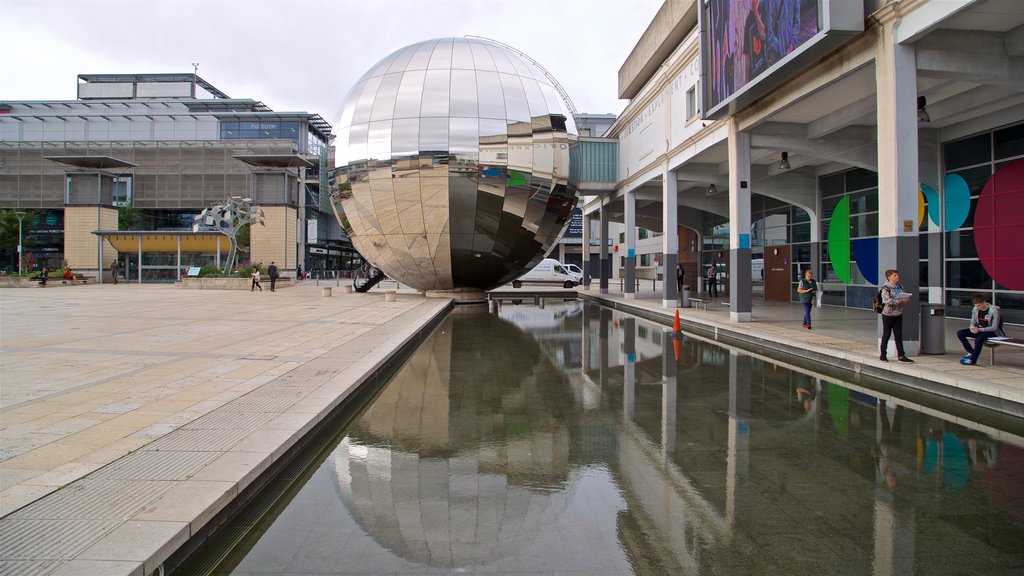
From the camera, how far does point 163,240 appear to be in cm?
4800

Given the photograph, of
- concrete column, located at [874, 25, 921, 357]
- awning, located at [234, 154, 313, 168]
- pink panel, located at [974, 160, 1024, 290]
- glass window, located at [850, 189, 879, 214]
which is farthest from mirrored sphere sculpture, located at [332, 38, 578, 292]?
awning, located at [234, 154, 313, 168]

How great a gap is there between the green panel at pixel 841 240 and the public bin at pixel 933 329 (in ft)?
37.1

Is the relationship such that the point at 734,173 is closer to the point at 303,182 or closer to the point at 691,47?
the point at 691,47

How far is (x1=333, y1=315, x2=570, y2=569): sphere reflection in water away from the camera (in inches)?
152

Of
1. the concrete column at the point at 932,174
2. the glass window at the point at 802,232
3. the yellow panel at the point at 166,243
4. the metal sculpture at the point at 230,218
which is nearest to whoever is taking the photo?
the concrete column at the point at 932,174

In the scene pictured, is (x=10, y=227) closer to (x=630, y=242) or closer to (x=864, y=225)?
(x=630, y=242)

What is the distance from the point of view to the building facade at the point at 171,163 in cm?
5591

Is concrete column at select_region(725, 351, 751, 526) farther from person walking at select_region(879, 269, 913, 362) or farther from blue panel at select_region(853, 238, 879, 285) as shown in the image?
blue panel at select_region(853, 238, 879, 285)

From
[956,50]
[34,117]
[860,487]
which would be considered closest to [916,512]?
[860,487]

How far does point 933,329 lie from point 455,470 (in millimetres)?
9085

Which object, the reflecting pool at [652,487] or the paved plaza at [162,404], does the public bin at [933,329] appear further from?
the reflecting pool at [652,487]

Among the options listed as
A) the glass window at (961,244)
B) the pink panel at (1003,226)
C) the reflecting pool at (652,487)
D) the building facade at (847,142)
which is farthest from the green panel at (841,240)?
the reflecting pool at (652,487)

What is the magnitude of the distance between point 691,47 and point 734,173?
5.50 metres

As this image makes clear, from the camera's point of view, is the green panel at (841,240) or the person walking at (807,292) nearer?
the person walking at (807,292)
